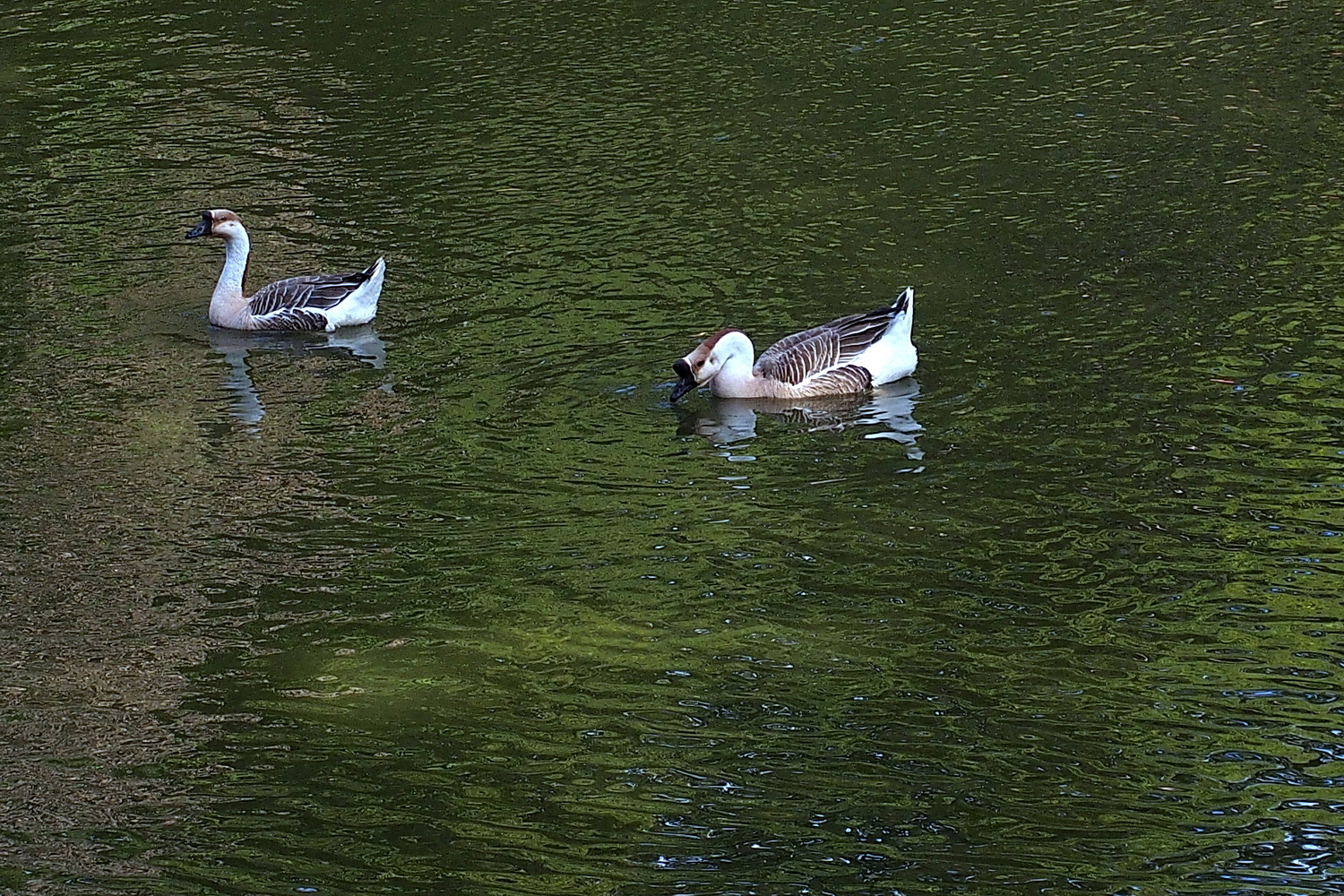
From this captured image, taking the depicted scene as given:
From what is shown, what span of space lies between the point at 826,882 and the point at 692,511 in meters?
4.52

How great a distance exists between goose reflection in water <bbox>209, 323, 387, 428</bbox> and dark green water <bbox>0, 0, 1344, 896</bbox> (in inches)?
3.0

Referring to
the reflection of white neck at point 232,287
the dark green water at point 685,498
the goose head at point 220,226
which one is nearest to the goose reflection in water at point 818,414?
the dark green water at point 685,498

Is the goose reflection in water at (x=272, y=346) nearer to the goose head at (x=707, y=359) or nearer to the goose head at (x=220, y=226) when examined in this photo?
the goose head at (x=220, y=226)

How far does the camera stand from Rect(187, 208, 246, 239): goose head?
56.7 ft

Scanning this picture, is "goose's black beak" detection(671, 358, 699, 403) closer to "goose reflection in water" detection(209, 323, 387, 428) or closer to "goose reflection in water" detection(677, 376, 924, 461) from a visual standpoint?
"goose reflection in water" detection(677, 376, 924, 461)

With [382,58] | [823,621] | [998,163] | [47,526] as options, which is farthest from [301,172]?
[823,621]

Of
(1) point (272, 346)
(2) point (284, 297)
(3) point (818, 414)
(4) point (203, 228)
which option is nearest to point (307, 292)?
(2) point (284, 297)

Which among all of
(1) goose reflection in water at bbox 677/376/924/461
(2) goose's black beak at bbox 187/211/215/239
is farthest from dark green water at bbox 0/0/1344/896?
(2) goose's black beak at bbox 187/211/215/239

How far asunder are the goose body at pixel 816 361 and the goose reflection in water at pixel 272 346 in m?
3.08

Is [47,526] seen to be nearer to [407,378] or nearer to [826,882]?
[407,378]

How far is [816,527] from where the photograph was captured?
11906 mm

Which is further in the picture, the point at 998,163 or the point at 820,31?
the point at 820,31

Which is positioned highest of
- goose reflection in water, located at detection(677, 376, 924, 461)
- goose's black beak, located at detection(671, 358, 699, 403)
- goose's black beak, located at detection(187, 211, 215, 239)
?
goose's black beak, located at detection(187, 211, 215, 239)

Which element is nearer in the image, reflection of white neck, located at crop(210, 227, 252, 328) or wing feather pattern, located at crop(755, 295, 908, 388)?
wing feather pattern, located at crop(755, 295, 908, 388)
